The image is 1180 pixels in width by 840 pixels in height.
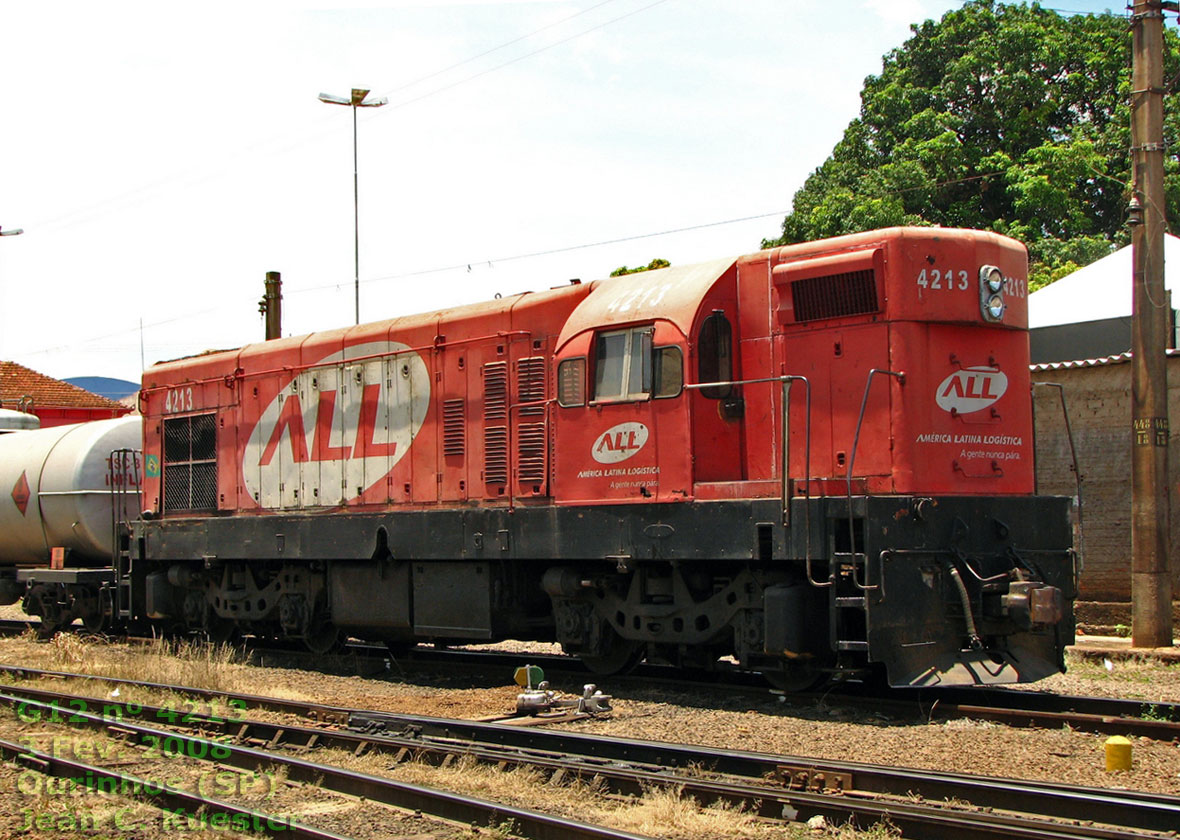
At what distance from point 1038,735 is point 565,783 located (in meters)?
3.39

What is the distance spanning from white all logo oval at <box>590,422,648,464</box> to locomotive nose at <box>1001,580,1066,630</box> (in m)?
3.23

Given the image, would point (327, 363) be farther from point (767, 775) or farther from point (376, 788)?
point (767, 775)

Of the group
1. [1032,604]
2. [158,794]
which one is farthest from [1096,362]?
[158,794]

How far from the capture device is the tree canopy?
35844 millimetres

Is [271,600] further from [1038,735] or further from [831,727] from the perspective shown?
[1038,735]

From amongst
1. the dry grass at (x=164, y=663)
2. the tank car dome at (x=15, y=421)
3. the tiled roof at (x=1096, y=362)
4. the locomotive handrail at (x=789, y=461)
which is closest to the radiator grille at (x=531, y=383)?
the locomotive handrail at (x=789, y=461)

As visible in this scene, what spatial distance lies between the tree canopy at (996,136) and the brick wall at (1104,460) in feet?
60.3

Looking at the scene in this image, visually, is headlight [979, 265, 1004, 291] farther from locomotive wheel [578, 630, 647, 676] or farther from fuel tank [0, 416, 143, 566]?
fuel tank [0, 416, 143, 566]

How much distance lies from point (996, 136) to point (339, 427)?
106 ft

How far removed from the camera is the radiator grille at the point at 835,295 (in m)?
9.64

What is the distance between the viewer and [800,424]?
9953 mm

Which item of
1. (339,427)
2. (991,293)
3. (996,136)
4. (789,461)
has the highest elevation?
(996,136)

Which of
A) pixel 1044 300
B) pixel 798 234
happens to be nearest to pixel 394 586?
pixel 1044 300

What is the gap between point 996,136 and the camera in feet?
130
